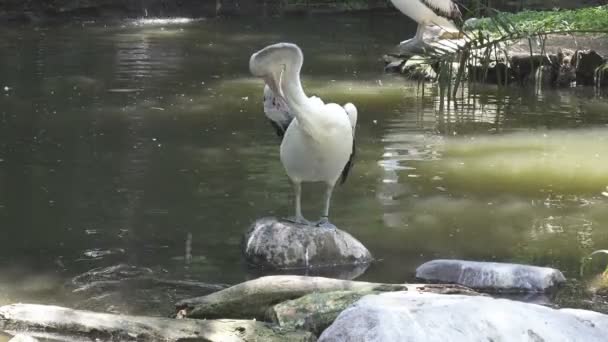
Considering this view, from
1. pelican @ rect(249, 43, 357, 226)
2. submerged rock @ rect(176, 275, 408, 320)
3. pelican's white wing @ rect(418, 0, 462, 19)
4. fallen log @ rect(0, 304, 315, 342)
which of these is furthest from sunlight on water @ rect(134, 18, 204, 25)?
fallen log @ rect(0, 304, 315, 342)

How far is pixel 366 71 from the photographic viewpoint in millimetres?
12453

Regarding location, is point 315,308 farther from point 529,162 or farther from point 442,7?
point 442,7

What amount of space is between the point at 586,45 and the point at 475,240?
6.91 meters

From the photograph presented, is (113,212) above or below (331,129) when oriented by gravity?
below

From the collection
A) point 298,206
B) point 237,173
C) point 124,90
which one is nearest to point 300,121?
point 298,206

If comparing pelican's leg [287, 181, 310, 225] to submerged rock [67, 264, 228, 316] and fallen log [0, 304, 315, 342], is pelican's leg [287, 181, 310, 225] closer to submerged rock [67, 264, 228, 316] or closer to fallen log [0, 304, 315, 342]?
submerged rock [67, 264, 228, 316]

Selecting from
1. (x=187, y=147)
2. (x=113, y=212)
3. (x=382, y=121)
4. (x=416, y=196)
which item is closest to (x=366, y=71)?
(x=382, y=121)

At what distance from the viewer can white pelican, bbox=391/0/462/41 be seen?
514 inches

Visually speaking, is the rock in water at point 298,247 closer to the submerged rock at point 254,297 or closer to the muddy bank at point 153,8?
the submerged rock at point 254,297

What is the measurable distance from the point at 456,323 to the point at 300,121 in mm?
1990

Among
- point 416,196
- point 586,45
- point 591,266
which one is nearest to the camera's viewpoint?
point 591,266

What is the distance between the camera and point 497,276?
520 cm

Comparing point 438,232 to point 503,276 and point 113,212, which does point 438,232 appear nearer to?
point 503,276

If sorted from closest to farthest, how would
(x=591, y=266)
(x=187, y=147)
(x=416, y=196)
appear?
1. (x=591, y=266)
2. (x=416, y=196)
3. (x=187, y=147)
